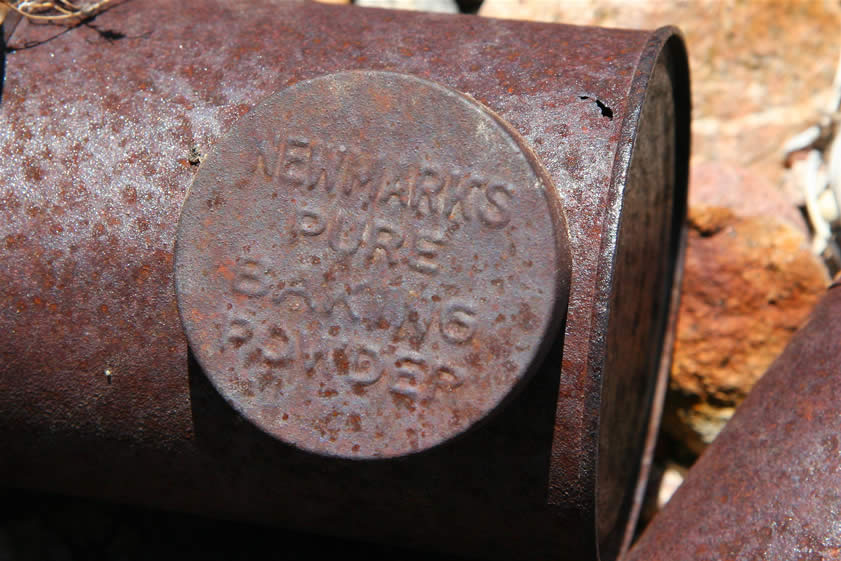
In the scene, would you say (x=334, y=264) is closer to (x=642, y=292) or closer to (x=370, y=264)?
(x=370, y=264)

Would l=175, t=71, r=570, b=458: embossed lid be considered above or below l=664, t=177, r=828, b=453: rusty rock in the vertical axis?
above

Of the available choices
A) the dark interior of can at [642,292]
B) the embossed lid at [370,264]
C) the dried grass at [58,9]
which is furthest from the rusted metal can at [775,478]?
the dried grass at [58,9]

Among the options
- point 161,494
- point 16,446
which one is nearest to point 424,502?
point 161,494

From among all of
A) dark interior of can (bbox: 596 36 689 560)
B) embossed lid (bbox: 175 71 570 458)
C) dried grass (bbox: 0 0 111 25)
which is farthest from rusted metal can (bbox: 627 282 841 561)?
dried grass (bbox: 0 0 111 25)

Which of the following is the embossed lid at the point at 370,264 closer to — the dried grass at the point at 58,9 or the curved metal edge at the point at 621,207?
the curved metal edge at the point at 621,207

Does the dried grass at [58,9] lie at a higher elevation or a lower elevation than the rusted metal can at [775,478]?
higher

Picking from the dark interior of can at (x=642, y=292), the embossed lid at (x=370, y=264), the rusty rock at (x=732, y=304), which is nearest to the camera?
the embossed lid at (x=370, y=264)

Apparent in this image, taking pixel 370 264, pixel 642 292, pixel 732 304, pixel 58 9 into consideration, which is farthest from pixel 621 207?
pixel 58 9

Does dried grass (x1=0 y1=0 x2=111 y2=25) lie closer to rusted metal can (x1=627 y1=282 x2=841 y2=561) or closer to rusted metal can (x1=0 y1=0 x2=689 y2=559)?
rusted metal can (x1=0 y1=0 x2=689 y2=559)
